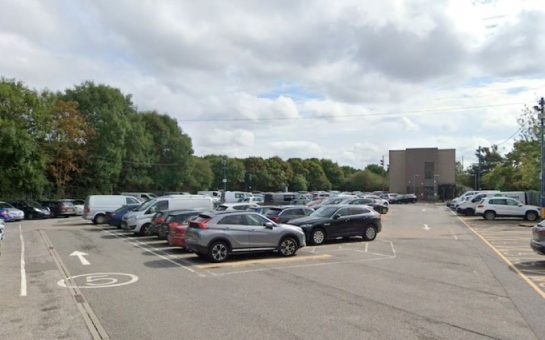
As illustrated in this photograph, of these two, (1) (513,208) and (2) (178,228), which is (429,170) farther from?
(2) (178,228)

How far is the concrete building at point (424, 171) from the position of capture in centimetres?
11862

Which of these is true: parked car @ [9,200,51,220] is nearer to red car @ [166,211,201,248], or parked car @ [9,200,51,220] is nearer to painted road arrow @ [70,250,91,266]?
red car @ [166,211,201,248]

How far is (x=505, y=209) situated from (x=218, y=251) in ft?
90.1

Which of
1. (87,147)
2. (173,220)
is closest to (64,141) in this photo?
(87,147)

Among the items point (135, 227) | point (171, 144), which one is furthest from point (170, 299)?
point (171, 144)

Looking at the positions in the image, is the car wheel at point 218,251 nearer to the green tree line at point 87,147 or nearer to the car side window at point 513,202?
the car side window at point 513,202

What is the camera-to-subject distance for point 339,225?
71.6 feet

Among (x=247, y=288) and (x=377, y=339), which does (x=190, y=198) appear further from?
(x=377, y=339)

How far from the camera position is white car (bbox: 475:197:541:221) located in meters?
36.4

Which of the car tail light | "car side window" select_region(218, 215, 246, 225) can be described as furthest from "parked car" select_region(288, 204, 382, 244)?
the car tail light

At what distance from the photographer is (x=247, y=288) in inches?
453

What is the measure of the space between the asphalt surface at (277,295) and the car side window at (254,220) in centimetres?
106

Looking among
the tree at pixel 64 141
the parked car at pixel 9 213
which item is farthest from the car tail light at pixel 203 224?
the tree at pixel 64 141

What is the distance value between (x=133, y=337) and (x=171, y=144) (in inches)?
2990
